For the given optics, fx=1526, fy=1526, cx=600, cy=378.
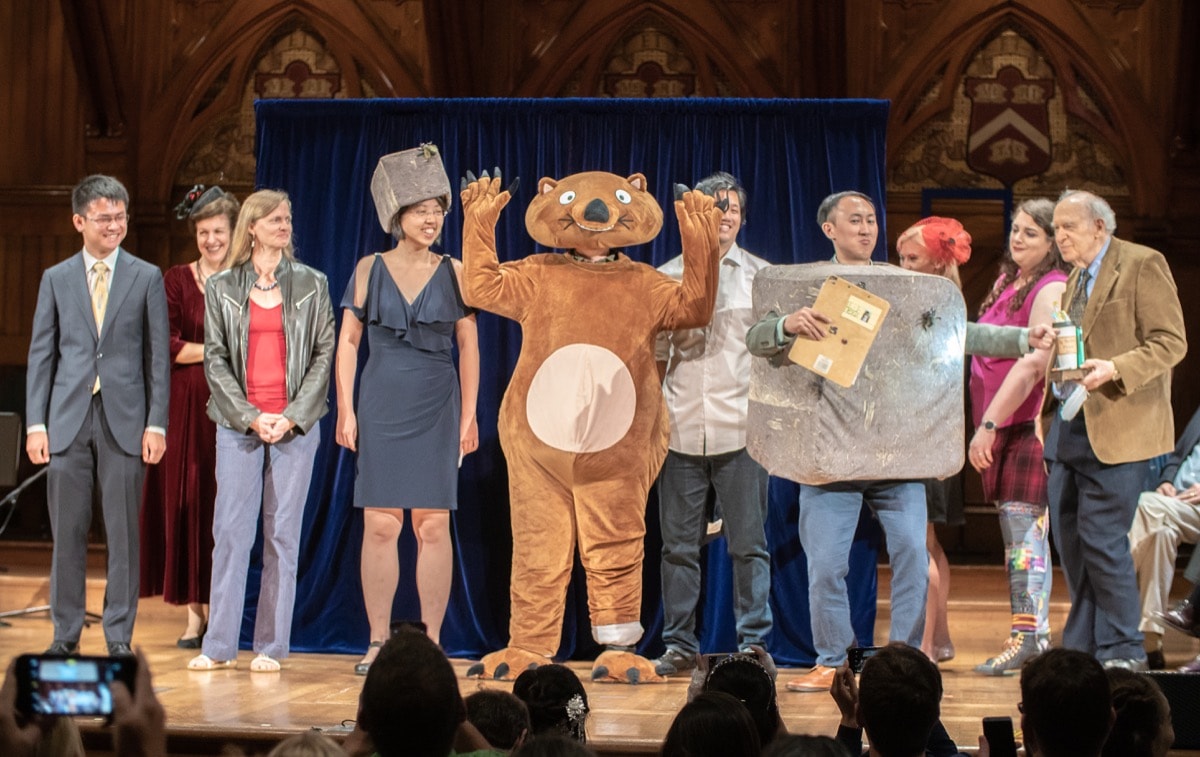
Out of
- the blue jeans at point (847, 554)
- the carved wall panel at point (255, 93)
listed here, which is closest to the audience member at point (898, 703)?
the blue jeans at point (847, 554)

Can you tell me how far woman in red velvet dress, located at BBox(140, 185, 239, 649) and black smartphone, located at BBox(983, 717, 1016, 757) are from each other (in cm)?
393

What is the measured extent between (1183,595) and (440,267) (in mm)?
3773

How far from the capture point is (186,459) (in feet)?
19.5

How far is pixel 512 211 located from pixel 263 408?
1.20m

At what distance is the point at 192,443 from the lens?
5930 millimetres

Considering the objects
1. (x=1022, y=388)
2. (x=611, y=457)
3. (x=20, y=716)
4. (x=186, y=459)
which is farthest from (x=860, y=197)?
(x=20, y=716)

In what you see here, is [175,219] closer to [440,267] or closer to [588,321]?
[440,267]

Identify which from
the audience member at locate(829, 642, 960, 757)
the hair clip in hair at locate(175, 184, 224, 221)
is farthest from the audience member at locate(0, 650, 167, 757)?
the hair clip in hair at locate(175, 184, 224, 221)

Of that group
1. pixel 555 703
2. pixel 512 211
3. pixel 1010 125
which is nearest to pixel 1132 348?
pixel 512 211

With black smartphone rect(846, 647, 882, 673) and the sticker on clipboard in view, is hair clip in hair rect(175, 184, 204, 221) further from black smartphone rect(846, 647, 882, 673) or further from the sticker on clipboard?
black smartphone rect(846, 647, 882, 673)

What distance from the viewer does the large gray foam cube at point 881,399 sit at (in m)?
4.98

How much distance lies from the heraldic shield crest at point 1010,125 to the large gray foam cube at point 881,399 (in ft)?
9.51

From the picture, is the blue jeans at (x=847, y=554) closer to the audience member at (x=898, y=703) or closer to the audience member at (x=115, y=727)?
the audience member at (x=898, y=703)

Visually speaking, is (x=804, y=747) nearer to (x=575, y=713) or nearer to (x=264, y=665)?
A: (x=575, y=713)
